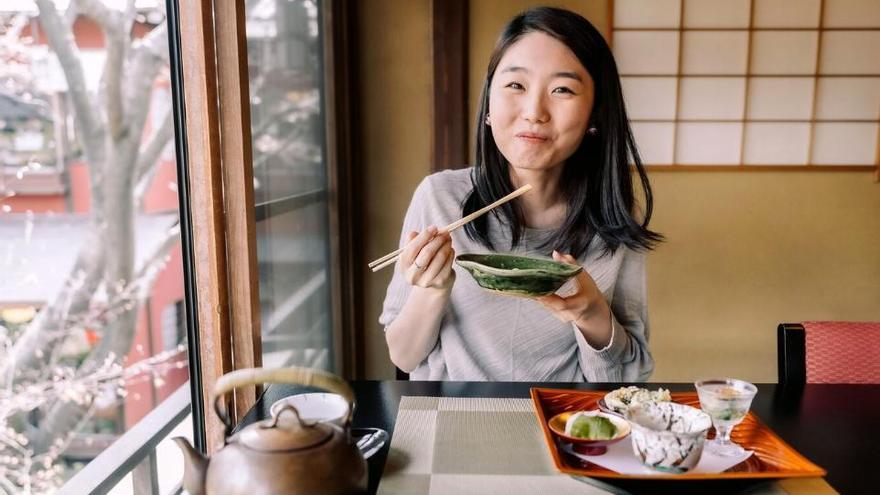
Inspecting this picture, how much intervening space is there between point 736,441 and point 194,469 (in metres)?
0.85

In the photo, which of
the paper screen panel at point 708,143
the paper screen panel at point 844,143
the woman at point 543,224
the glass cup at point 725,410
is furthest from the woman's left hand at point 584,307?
the paper screen panel at point 844,143

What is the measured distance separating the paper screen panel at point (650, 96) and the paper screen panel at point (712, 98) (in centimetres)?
5

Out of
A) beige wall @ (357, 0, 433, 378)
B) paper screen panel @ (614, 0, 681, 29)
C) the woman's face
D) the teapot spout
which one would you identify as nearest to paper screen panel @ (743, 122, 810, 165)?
paper screen panel @ (614, 0, 681, 29)

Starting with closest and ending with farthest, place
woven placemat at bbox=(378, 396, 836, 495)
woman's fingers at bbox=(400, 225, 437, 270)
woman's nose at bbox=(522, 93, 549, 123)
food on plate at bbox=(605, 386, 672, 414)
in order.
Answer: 1. woven placemat at bbox=(378, 396, 836, 495)
2. food on plate at bbox=(605, 386, 672, 414)
3. woman's fingers at bbox=(400, 225, 437, 270)
4. woman's nose at bbox=(522, 93, 549, 123)

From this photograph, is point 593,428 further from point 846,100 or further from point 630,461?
point 846,100

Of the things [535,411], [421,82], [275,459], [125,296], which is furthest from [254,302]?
[421,82]

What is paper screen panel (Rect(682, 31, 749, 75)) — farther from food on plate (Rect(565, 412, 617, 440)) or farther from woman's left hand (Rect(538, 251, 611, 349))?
food on plate (Rect(565, 412, 617, 440))

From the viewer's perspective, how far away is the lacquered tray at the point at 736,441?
2.99 ft

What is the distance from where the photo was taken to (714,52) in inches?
119

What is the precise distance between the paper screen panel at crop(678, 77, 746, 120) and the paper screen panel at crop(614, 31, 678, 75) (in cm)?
12

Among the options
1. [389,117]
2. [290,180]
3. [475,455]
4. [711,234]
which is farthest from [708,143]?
[475,455]

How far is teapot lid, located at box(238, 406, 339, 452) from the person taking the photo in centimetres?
72

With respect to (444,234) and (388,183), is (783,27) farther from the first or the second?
(444,234)

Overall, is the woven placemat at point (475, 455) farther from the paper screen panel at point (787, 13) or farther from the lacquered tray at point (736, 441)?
the paper screen panel at point (787, 13)
